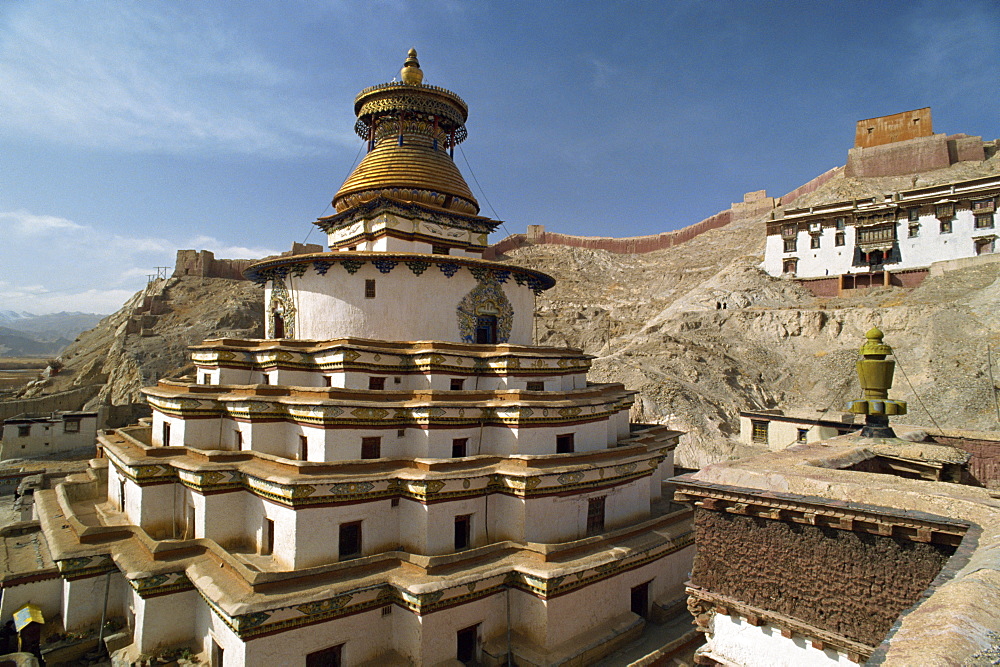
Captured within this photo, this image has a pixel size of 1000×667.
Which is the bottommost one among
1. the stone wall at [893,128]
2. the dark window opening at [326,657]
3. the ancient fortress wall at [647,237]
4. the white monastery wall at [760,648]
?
the dark window opening at [326,657]

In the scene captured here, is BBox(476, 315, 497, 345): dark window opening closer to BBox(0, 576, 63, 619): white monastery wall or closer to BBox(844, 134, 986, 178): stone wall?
BBox(0, 576, 63, 619): white monastery wall

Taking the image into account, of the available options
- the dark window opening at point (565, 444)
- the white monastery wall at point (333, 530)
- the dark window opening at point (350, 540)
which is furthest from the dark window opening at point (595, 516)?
the dark window opening at point (350, 540)

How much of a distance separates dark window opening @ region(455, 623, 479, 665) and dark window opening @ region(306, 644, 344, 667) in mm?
2365

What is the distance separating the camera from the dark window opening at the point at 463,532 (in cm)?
1169

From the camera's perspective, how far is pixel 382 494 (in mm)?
11242

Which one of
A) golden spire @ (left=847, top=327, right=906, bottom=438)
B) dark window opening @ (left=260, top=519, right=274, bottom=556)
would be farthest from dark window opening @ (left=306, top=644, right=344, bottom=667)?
golden spire @ (left=847, top=327, right=906, bottom=438)

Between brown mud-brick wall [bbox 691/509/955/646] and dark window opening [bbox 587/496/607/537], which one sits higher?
brown mud-brick wall [bbox 691/509/955/646]

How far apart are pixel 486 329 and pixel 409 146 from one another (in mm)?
7350

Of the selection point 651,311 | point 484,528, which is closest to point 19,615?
point 484,528

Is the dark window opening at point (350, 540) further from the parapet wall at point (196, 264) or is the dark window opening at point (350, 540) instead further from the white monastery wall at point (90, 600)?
the parapet wall at point (196, 264)

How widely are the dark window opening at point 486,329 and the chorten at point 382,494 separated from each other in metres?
0.05

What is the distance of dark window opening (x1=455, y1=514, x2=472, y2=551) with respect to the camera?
460 inches

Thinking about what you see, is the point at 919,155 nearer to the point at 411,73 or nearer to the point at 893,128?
the point at 893,128

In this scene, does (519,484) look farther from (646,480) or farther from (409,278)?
(409,278)
